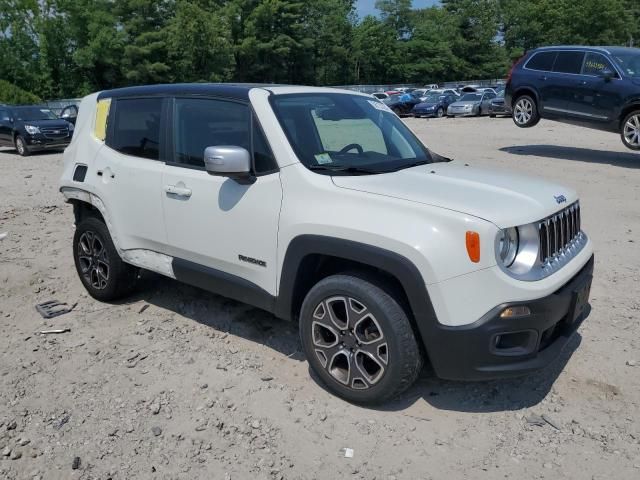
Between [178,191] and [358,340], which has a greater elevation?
[178,191]

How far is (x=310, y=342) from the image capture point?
139 inches

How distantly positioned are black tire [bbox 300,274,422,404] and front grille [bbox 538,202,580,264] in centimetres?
87

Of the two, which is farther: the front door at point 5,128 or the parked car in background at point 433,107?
the parked car in background at point 433,107

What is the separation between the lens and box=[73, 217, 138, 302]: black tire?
483cm

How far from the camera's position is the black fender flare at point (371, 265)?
3021mm

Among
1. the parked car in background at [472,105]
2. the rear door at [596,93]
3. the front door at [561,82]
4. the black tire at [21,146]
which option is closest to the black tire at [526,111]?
the front door at [561,82]

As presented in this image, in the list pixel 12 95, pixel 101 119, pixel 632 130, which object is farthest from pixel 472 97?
pixel 12 95

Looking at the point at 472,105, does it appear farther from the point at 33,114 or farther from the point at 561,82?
the point at 33,114

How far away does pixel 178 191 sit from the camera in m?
4.10

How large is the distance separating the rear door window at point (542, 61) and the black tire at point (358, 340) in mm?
11371

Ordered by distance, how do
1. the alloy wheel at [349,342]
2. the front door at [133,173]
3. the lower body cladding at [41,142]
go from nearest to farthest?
the alloy wheel at [349,342] < the front door at [133,173] < the lower body cladding at [41,142]

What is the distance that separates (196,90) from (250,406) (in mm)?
2216

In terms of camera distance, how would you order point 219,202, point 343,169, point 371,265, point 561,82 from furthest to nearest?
point 561,82 < point 219,202 < point 343,169 < point 371,265

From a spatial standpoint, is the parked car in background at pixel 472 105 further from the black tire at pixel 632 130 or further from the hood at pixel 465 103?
the black tire at pixel 632 130
